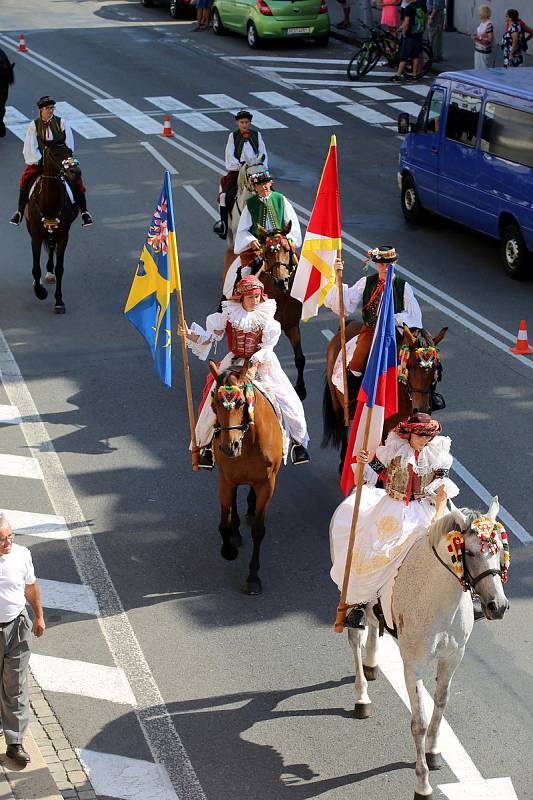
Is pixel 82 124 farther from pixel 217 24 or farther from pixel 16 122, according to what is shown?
pixel 217 24

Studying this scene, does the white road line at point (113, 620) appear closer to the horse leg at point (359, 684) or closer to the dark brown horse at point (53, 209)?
the horse leg at point (359, 684)

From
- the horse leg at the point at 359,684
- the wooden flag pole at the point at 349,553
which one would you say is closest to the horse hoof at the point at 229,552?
the horse leg at the point at 359,684

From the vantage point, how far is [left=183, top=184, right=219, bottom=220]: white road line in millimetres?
22250

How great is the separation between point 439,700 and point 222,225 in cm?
1203

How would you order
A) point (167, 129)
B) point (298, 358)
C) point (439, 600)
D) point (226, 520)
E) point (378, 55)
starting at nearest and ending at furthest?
point (439, 600) → point (226, 520) → point (298, 358) → point (167, 129) → point (378, 55)

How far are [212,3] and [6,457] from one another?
1106 inches

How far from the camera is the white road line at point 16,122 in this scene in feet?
90.4

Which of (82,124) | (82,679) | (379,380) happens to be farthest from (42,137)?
(82,124)

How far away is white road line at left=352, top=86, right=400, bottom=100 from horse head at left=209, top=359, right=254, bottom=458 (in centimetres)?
2177

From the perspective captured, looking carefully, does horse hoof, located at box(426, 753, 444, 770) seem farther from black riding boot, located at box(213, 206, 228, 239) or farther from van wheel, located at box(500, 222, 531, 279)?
black riding boot, located at box(213, 206, 228, 239)

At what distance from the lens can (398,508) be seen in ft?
29.6

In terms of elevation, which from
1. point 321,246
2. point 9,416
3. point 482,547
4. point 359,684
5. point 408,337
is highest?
point 321,246

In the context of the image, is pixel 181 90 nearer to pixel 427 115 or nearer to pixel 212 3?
pixel 212 3

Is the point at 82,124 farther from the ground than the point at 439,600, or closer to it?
closer to it
